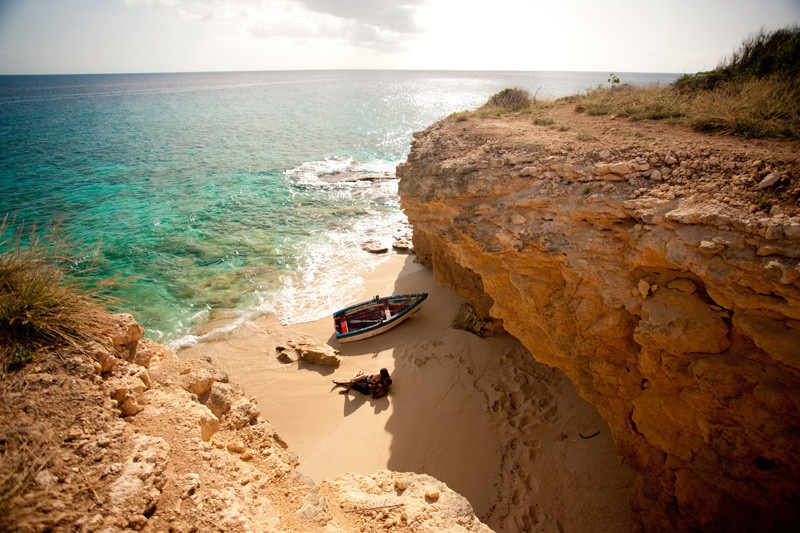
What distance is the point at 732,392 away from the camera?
4.28m

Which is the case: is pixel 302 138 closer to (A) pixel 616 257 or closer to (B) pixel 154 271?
(B) pixel 154 271

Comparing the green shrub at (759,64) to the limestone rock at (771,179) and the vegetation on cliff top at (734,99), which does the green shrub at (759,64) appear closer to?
the vegetation on cliff top at (734,99)

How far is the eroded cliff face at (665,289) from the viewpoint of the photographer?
160 inches

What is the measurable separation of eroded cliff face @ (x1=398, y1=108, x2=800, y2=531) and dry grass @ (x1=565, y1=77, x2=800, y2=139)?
59cm

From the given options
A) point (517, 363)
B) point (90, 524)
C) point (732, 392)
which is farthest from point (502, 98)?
point (90, 524)

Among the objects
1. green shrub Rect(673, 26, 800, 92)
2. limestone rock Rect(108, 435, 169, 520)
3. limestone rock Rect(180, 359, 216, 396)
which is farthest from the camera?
green shrub Rect(673, 26, 800, 92)

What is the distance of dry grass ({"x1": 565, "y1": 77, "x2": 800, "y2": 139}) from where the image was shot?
6.34 meters

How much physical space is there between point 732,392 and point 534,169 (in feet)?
15.0

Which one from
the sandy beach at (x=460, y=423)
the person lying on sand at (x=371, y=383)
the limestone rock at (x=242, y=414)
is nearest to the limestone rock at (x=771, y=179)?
the sandy beach at (x=460, y=423)

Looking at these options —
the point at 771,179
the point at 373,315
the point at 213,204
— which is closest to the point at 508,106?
the point at 373,315

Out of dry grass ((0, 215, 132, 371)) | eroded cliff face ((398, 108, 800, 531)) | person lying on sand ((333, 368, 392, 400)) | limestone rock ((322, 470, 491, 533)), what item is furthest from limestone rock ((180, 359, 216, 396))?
eroded cliff face ((398, 108, 800, 531))

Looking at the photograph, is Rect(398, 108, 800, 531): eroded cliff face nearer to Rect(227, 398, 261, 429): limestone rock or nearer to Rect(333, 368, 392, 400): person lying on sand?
Rect(333, 368, 392, 400): person lying on sand

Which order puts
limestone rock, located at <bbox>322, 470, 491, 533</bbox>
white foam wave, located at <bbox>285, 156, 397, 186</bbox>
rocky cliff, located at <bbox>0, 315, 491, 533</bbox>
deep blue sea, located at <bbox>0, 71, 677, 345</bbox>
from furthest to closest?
white foam wave, located at <bbox>285, 156, 397, 186</bbox>
deep blue sea, located at <bbox>0, 71, 677, 345</bbox>
limestone rock, located at <bbox>322, 470, 491, 533</bbox>
rocky cliff, located at <bbox>0, 315, 491, 533</bbox>

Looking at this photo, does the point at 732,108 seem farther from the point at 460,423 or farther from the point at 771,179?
the point at 460,423
